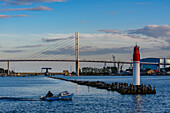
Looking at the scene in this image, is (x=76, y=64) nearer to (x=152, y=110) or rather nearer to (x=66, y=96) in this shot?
(x=66, y=96)

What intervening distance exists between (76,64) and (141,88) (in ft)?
403

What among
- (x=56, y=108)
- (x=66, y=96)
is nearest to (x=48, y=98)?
(x=66, y=96)

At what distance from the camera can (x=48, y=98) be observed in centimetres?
4459

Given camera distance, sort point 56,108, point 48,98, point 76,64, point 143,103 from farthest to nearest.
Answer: point 76,64
point 48,98
point 143,103
point 56,108

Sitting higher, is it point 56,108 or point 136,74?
point 136,74

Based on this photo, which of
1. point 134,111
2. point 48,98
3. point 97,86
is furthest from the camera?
point 97,86

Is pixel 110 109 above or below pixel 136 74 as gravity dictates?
below

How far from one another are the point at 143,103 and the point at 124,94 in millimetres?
11015

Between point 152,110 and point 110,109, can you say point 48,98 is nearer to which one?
point 110,109

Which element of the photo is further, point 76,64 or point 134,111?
point 76,64

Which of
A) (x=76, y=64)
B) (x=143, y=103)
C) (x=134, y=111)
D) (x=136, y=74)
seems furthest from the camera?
(x=76, y=64)

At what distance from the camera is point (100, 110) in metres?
34.7

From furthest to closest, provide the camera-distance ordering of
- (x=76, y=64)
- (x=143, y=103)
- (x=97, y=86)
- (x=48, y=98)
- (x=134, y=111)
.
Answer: (x=76, y=64)
(x=97, y=86)
(x=48, y=98)
(x=143, y=103)
(x=134, y=111)

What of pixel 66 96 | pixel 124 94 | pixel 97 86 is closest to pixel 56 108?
pixel 66 96
